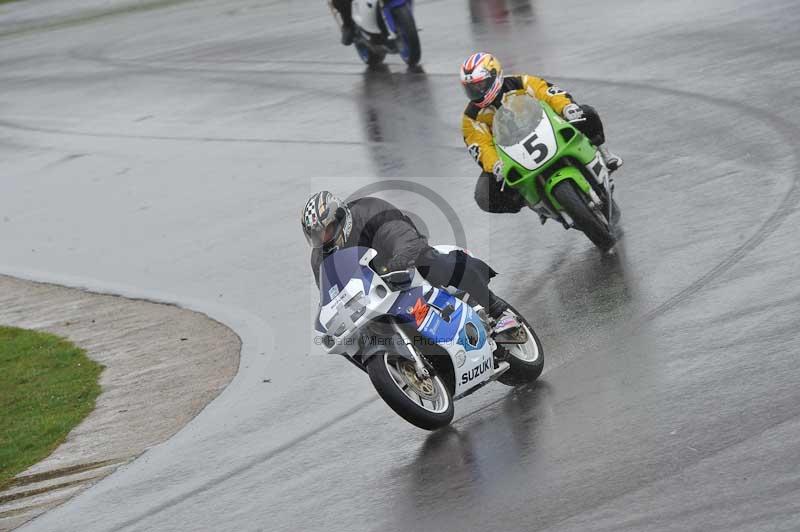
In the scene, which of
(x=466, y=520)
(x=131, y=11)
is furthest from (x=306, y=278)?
Answer: (x=131, y=11)

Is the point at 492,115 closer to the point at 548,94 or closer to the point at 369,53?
the point at 548,94

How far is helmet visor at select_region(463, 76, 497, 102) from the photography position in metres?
11.7

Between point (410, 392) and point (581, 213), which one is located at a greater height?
point (410, 392)

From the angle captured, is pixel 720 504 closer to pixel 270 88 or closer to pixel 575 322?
pixel 575 322

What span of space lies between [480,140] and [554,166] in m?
0.86

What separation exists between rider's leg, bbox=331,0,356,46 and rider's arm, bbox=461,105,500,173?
10902 millimetres

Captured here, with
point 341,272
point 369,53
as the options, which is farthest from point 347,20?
point 341,272

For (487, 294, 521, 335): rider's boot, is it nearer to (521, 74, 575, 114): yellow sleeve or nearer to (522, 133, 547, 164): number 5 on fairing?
(522, 133, 547, 164): number 5 on fairing

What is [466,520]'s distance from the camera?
7.01m

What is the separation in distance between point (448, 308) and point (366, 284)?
0.66 metres

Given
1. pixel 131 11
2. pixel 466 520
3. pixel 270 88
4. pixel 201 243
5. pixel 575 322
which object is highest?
pixel 466 520

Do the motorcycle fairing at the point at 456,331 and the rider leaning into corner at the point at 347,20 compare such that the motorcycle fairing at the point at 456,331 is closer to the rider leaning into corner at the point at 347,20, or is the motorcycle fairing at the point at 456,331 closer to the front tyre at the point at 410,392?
the front tyre at the point at 410,392

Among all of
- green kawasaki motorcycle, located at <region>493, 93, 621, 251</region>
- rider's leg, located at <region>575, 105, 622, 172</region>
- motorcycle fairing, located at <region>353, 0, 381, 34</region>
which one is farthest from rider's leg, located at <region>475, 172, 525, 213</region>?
motorcycle fairing, located at <region>353, 0, 381, 34</region>

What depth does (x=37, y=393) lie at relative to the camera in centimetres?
1166
